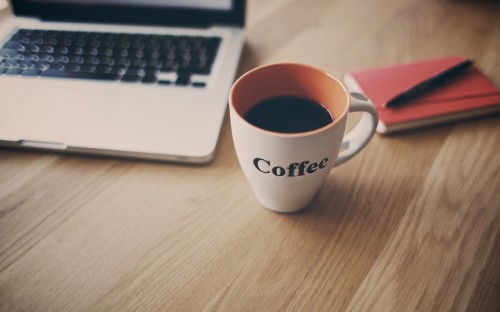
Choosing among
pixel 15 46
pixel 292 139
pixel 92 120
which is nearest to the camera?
pixel 292 139

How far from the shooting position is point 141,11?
643 mm

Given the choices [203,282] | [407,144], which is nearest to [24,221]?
[203,282]

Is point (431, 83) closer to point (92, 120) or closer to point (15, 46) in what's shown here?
point (92, 120)

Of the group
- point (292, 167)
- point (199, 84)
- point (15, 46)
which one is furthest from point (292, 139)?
point (15, 46)

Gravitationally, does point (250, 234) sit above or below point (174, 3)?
below

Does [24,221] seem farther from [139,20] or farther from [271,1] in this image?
[271,1]

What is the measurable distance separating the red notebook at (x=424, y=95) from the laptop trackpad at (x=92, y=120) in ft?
0.88

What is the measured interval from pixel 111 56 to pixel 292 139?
39 cm

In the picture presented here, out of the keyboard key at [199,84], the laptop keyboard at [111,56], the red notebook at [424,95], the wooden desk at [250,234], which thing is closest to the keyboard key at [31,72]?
the laptop keyboard at [111,56]

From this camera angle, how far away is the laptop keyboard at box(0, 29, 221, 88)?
562mm

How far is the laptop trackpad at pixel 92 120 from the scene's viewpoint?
482 millimetres

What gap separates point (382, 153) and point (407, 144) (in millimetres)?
39

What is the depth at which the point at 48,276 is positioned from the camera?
0.39 m

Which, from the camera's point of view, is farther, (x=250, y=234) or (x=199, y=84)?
(x=199, y=84)
